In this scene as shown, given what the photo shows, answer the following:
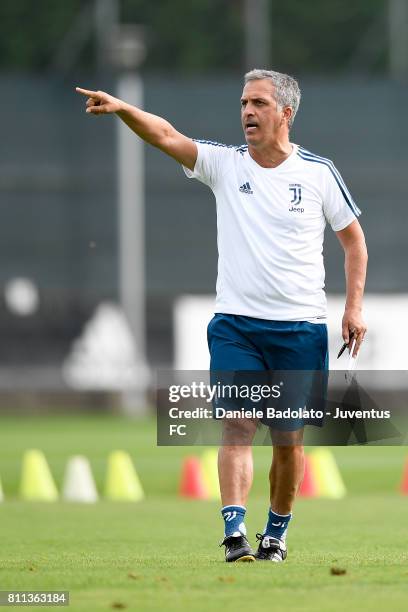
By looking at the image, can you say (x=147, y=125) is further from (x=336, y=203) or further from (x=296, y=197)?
(x=336, y=203)

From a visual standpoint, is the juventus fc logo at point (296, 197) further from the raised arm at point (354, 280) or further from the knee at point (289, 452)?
the knee at point (289, 452)

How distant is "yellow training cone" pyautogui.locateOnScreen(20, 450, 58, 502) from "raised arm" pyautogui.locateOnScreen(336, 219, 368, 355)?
6.62 metres

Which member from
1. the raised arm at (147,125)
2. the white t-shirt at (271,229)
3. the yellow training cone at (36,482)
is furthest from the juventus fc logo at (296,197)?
the yellow training cone at (36,482)

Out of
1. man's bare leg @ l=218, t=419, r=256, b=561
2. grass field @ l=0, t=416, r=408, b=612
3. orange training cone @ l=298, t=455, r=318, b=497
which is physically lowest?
orange training cone @ l=298, t=455, r=318, b=497

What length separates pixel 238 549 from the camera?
7.70 meters

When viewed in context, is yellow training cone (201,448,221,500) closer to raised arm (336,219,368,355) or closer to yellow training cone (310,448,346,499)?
yellow training cone (310,448,346,499)

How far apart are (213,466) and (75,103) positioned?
15.3 m

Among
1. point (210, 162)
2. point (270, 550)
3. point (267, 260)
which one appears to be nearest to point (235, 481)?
point (270, 550)

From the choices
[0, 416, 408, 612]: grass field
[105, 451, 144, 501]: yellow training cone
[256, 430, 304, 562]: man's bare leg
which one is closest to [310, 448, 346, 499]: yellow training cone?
[0, 416, 408, 612]: grass field

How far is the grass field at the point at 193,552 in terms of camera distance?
21.1 feet

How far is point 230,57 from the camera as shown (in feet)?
143

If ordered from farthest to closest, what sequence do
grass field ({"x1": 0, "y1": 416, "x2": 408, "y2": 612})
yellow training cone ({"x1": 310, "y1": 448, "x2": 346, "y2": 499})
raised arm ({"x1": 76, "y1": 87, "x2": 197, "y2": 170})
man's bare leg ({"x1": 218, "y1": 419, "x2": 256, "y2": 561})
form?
yellow training cone ({"x1": 310, "y1": 448, "x2": 346, "y2": 499})
man's bare leg ({"x1": 218, "y1": 419, "x2": 256, "y2": 561})
raised arm ({"x1": 76, "y1": 87, "x2": 197, "y2": 170})
grass field ({"x1": 0, "y1": 416, "x2": 408, "y2": 612})

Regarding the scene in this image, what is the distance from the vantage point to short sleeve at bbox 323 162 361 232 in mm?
7957

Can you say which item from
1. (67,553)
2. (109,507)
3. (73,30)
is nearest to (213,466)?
(109,507)
